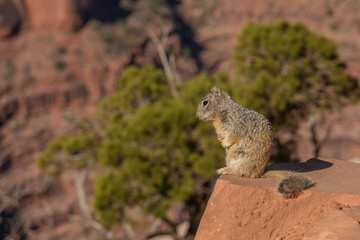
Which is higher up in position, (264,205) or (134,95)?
(264,205)

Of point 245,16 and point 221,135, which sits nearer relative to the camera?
point 221,135

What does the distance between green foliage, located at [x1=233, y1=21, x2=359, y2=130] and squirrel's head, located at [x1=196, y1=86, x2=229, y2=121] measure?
10.2m

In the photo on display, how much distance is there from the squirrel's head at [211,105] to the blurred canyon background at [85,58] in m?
26.2

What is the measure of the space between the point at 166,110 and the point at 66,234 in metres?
22.8

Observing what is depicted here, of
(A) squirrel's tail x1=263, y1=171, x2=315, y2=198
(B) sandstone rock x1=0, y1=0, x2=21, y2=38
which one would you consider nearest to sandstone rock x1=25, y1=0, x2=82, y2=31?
(B) sandstone rock x1=0, y1=0, x2=21, y2=38

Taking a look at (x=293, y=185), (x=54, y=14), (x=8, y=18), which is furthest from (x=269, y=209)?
(x=8, y=18)

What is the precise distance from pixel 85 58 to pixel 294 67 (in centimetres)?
2970

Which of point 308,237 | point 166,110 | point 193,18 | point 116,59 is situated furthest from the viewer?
point 193,18

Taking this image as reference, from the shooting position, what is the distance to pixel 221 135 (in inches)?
272

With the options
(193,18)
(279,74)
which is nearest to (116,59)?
(193,18)

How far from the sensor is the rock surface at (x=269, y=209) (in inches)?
222

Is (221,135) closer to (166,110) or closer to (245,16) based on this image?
(166,110)

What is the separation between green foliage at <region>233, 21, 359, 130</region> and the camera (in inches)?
707

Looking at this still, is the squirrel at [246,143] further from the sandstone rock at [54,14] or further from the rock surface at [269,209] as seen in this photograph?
the sandstone rock at [54,14]
